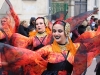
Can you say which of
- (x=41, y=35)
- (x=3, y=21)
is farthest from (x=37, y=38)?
A: (x=3, y=21)

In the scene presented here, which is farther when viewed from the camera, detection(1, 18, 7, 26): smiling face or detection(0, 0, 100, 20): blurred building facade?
detection(0, 0, 100, 20): blurred building facade

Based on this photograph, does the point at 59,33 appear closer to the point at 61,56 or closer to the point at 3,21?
the point at 61,56

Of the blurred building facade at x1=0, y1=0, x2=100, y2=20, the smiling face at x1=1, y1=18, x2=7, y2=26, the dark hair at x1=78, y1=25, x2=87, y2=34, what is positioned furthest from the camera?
the blurred building facade at x1=0, y1=0, x2=100, y2=20

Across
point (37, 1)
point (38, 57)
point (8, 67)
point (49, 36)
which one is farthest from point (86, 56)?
point (37, 1)

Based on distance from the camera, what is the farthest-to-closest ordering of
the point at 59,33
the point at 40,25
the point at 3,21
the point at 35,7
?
the point at 35,7
the point at 40,25
the point at 3,21
the point at 59,33

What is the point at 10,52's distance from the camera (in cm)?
500

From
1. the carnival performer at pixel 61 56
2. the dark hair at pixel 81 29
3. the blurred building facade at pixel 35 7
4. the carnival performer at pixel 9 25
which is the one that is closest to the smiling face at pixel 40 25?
the carnival performer at pixel 9 25

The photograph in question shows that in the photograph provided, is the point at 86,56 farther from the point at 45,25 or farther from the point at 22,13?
the point at 22,13

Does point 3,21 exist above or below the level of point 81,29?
above

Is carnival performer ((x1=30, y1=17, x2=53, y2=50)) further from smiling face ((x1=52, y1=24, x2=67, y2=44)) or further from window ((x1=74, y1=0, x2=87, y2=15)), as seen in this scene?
window ((x1=74, y1=0, x2=87, y2=15))

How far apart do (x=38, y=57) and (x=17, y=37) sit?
2106 millimetres

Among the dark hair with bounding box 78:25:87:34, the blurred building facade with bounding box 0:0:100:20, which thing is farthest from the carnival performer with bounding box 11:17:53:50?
the blurred building facade with bounding box 0:0:100:20

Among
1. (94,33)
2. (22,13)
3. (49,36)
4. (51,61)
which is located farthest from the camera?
(22,13)

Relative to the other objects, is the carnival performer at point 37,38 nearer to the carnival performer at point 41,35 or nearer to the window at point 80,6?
the carnival performer at point 41,35
